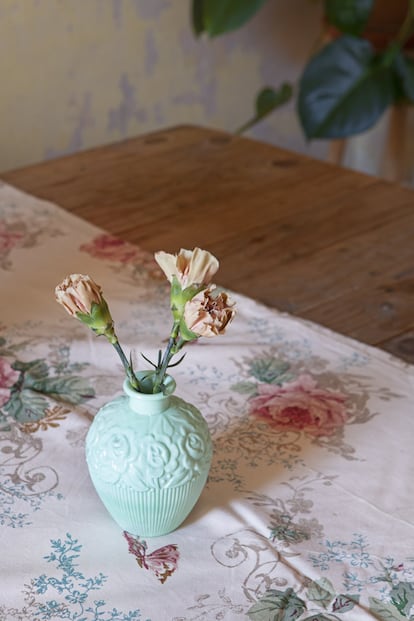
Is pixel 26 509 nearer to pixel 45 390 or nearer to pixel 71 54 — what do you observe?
pixel 45 390

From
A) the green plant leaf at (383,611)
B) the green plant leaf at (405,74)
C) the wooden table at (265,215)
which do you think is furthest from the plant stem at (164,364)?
the green plant leaf at (405,74)

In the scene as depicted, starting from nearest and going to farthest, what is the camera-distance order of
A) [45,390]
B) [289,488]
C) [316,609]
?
[316,609] → [289,488] → [45,390]

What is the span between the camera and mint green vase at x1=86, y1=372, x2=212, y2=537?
72 cm

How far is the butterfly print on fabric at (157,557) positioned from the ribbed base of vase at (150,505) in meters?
0.01

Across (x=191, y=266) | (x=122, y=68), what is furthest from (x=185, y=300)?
(x=122, y=68)

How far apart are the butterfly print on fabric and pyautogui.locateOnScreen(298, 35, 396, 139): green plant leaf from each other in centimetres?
164

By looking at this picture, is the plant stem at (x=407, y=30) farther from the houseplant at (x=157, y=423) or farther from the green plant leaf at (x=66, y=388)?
the houseplant at (x=157, y=423)

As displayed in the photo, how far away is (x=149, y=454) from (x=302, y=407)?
0.94 feet

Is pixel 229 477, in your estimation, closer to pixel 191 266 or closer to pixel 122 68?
pixel 191 266

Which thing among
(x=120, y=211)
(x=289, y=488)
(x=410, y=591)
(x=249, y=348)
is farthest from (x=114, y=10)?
(x=410, y=591)

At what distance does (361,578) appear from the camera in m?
0.73

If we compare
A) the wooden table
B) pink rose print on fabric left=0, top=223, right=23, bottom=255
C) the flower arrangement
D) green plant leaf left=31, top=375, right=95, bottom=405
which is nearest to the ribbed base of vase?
the flower arrangement

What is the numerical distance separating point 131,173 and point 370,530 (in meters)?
0.98

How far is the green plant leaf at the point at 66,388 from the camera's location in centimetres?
97
